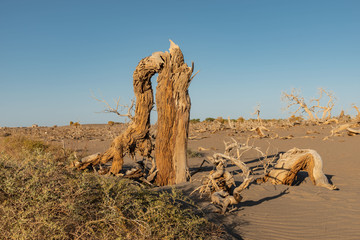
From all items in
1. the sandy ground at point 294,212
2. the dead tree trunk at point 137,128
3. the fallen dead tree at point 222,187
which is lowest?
the sandy ground at point 294,212

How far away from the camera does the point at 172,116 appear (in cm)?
748

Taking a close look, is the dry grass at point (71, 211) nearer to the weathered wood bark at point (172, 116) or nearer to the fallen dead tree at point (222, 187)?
the fallen dead tree at point (222, 187)

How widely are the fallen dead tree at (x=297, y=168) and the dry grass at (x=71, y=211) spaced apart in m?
4.09

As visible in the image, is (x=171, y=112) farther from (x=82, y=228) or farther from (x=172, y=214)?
(x=82, y=228)

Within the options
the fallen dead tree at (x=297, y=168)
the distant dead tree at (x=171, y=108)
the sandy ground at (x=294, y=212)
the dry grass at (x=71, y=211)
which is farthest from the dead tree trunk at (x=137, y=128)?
the dry grass at (x=71, y=211)

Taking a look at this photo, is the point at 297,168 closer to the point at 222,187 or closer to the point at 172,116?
the point at 222,187

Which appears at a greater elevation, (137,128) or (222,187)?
(137,128)

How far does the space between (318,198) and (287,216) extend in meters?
1.47

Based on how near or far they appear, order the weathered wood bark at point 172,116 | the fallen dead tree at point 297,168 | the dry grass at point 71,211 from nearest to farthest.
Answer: the dry grass at point 71,211
the weathered wood bark at point 172,116
the fallen dead tree at point 297,168

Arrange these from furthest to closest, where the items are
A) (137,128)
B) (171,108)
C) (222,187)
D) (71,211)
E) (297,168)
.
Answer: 1. (137,128)
2. (297,168)
3. (171,108)
4. (222,187)
5. (71,211)

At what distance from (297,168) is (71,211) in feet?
20.7

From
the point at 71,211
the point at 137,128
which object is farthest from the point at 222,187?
the point at 71,211

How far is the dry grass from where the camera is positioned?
329 cm

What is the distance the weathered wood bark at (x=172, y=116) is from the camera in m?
7.40
